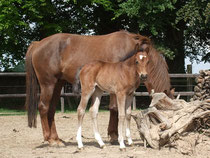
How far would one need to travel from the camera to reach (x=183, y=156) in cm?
569

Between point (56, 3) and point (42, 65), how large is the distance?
10588mm

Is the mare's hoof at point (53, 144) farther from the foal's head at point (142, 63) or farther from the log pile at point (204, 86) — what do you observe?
the log pile at point (204, 86)

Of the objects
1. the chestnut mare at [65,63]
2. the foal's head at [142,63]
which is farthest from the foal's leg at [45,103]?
the foal's head at [142,63]

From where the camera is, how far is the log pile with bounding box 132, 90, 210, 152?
20.1 feet

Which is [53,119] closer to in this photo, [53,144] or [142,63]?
[53,144]

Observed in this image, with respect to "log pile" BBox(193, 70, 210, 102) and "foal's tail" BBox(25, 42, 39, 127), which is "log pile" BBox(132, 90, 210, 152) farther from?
"log pile" BBox(193, 70, 210, 102)

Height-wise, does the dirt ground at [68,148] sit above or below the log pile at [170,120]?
below

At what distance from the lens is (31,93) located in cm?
771

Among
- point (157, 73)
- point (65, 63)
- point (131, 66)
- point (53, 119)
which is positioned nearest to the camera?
point (131, 66)

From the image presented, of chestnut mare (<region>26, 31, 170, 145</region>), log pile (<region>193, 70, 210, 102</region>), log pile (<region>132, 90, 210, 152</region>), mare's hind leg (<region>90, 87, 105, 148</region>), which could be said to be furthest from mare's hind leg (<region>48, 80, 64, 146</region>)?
log pile (<region>193, 70, 210, 102</region>)

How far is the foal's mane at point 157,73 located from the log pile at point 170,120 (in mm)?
370

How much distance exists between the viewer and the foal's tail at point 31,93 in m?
7.55

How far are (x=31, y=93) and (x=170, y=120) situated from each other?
3119 mm

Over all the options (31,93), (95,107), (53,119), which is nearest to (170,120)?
(95,107)
